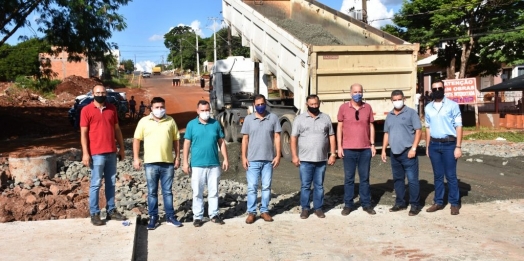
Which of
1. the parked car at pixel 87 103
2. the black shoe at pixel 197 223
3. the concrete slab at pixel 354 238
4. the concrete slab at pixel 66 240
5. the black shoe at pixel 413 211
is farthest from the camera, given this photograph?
the parked car at pixel 87 103

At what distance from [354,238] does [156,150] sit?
8.34ft

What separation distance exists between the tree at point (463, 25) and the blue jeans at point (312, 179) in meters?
21.7

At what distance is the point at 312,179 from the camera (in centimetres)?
718

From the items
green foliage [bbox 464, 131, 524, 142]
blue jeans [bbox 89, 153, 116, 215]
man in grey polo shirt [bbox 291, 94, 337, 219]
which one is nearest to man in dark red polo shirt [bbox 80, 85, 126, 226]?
blue jeans [bbox 89, 153, 116, 215]

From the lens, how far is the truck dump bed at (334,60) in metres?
10.8

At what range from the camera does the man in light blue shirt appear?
7066 mm

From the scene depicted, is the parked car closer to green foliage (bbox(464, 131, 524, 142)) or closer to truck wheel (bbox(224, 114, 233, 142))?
truck wheel (bbox(224, 114, 233, 142))

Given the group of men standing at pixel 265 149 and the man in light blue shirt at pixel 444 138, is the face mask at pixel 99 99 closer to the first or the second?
the group of men standing at pixel 265 149

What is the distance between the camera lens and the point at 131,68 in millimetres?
160500

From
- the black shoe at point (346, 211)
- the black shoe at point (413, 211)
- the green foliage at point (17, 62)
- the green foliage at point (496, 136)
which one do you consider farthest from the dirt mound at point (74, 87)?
the black shoe at point (413, 211)

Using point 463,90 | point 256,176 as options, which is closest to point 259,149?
point 256,176

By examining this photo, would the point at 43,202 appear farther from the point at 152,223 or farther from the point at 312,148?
the point at 312,148

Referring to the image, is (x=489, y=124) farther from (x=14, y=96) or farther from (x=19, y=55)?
(x=19, y=55)

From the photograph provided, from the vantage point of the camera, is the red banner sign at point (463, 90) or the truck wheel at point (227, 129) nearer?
the truck wheel at point (227, 129)
